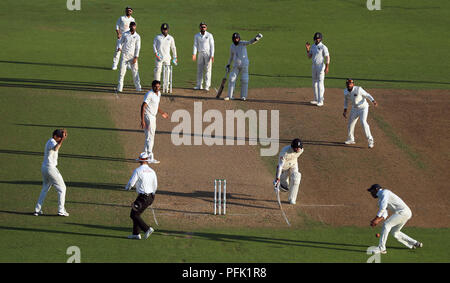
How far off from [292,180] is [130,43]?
1120 cm

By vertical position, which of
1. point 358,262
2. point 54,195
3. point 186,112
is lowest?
point 358,262

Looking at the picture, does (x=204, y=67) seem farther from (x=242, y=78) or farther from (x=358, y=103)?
(x=358, y=103)

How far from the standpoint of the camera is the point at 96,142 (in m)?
24.8

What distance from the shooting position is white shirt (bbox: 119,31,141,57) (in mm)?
28719

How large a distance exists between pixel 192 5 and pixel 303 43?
10.9m

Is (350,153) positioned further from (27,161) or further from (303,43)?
(303,43)

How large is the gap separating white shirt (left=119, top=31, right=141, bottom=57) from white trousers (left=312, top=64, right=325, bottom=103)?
6770mm

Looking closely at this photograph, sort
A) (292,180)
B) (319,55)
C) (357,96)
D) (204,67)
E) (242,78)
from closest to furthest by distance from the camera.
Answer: (292,180), (357,96), (319,55), (242,78), (204,67)

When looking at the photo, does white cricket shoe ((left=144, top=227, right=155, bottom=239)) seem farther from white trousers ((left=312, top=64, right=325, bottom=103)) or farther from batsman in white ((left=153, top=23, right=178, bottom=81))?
white trousers ((left=312, top=64, right=325, bottom=103))

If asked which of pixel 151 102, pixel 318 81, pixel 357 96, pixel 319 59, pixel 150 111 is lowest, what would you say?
pixel 150 111

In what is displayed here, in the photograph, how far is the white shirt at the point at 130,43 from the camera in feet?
94.2

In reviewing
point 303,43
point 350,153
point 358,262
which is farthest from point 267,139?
point 303,43

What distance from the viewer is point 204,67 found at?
30.1m

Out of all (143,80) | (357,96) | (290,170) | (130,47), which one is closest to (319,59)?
(357,96)
